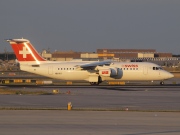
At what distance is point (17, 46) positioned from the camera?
55.7 metres

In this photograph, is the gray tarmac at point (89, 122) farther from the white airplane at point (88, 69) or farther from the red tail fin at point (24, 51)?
the red tail fin at point (24, 51)

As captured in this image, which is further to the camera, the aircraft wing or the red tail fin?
the red tail fin

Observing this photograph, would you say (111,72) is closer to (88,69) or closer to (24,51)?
(88,69)

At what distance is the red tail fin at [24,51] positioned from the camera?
180 ft

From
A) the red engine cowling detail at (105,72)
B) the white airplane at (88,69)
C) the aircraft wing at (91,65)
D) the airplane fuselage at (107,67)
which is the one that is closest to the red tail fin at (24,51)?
the white airplane at (88,69)

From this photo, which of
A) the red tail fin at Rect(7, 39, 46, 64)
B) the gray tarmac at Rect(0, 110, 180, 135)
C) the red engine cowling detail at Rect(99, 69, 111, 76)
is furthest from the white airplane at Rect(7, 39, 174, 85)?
the gray tarmac at Rect(0, 110, 180, 135)

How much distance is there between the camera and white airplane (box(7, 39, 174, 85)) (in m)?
54.0

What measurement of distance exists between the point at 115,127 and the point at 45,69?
3674 cm

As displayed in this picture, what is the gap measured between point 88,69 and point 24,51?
25.7 feet

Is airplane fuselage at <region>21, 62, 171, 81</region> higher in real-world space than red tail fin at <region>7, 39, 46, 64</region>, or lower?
lower

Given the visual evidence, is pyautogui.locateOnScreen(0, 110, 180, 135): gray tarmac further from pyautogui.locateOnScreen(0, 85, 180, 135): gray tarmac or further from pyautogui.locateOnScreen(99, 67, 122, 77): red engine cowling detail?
pyautogui.locateOnScreen(99, 67, 122, 77): red engine cowling detail

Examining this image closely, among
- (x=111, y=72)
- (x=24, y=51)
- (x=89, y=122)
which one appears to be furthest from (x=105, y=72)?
(x=89, y=122)

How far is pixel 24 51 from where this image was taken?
181 ft

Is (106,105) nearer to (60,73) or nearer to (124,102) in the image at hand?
(124,102)
